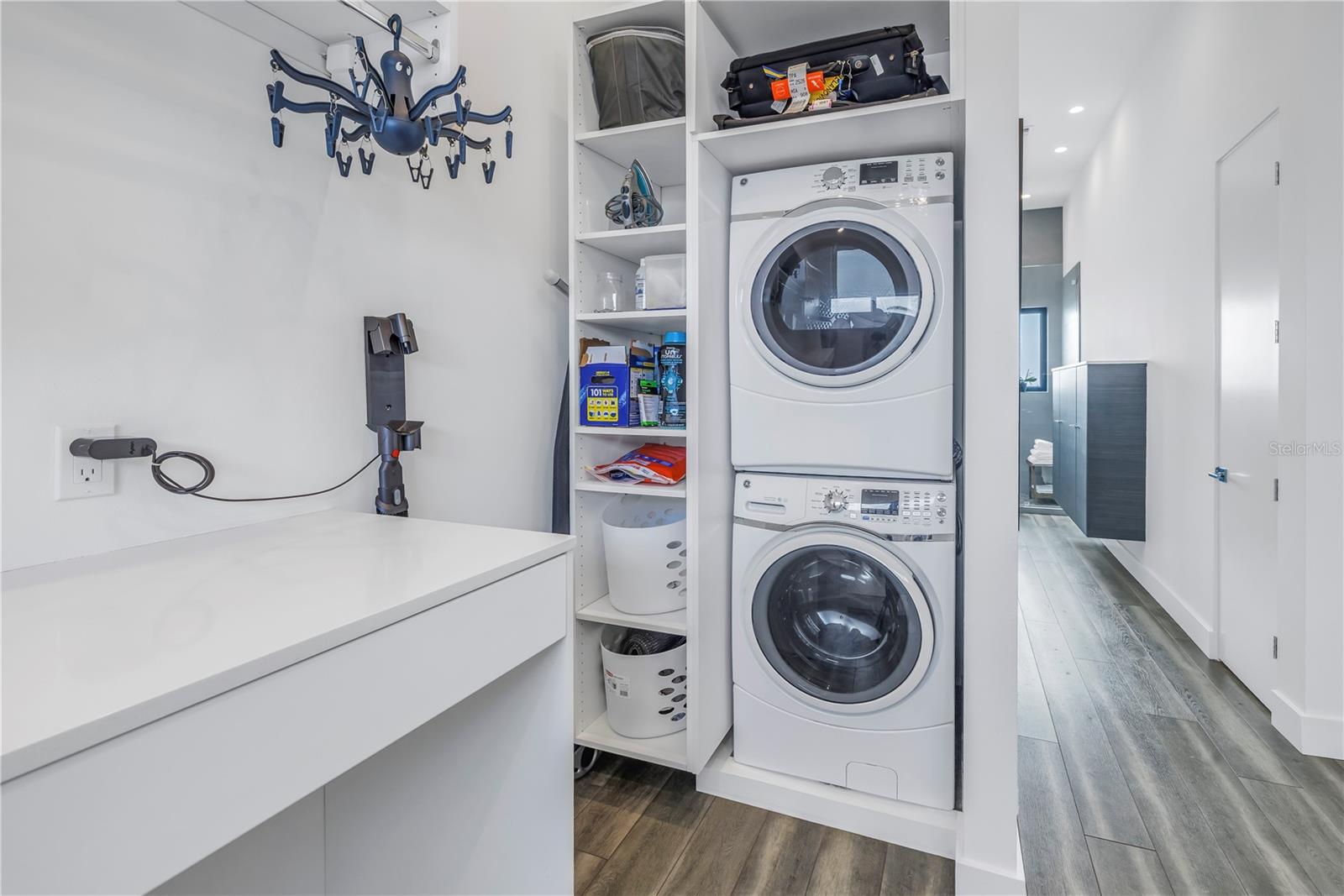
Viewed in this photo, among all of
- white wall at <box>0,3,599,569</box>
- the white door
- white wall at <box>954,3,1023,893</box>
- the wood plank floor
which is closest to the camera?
white wall at <box>0,3,599,569</box>

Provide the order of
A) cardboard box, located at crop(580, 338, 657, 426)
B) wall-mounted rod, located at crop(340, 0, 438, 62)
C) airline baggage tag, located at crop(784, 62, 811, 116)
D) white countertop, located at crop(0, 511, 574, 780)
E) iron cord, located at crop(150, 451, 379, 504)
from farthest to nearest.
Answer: cardboard box, located at crop(580, 338, 657, 426)
airline baggage tag, located at crop(784, 62, 811, 116)
wall-mounted rod, located at crop(340, 0, 438, 62)
iron cord, located at crop(150, 451, 379, 504)
white countertop, located at crop(0, 511, 574, 780)

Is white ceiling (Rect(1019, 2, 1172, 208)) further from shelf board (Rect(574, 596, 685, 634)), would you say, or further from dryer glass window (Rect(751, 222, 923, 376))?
shelf board (Rect(574, 596, 685, 634))

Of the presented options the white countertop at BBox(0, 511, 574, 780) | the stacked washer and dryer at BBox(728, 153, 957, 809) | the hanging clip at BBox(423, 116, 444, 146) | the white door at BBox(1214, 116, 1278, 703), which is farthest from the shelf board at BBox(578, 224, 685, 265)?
the white door at BBox(1214, 116, 1278, 703)

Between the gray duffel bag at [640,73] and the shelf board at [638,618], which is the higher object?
the gray duffel bag at [640,73]

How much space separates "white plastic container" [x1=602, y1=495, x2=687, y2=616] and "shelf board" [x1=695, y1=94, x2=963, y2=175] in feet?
3.50

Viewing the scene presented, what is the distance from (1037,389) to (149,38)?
7.43 m

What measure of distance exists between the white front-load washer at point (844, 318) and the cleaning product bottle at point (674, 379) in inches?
5.8

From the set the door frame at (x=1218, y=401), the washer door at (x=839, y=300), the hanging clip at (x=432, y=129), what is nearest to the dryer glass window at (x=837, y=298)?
the washer door at (x=839, y=300)

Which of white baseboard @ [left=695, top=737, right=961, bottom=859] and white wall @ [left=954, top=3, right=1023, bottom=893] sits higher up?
white wall @ [left=954, top=3, right=1023, bottom=893]

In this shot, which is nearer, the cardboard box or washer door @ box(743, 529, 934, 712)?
washer door @ box(743, 529, 934, 712)

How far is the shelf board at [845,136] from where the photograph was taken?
153 cm

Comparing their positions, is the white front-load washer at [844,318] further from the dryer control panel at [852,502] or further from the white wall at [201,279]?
the white wall at [201,279]

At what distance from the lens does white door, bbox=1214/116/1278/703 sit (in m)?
2.25

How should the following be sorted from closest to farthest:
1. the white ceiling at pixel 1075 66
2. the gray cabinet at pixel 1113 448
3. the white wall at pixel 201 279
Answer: the white wall at pixel 201 279
the white ceiling at pixel 1075 66
the gray cabinet at pixel 1113 448
